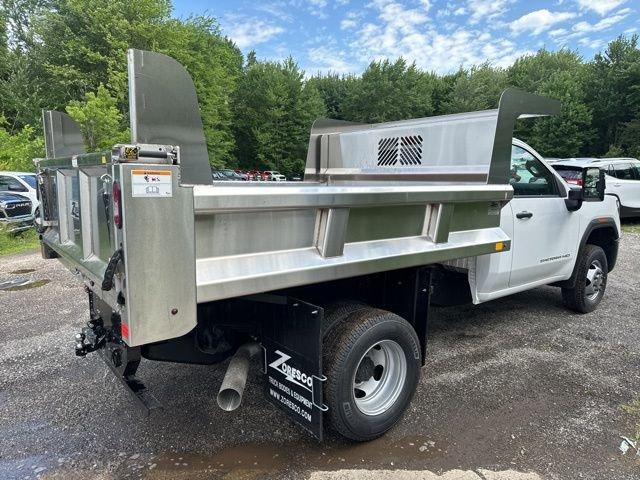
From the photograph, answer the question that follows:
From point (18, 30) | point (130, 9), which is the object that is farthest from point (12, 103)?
point (18, 30)

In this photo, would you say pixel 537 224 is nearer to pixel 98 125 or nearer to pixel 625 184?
pixel 625 184

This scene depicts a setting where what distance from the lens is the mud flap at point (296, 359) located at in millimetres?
2365

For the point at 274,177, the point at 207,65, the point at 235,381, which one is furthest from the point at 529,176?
the point at 207,65

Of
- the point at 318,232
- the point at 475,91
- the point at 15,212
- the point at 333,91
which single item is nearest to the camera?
the point at 318,232

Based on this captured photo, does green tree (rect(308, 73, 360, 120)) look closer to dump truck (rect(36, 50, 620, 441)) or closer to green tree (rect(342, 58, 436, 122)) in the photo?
green tree (rect(342, 58, 436, 122))

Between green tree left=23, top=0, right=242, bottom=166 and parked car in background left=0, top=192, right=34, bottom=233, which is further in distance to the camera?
green tree left=23, top=0, right=242, bottom=166

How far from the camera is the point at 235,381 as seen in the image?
7.91 feet

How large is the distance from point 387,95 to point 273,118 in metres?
13.1

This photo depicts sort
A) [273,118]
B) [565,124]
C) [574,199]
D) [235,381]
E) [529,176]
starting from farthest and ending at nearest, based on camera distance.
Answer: [273,118], [565,124], [574,199], [529,176], [235,381]

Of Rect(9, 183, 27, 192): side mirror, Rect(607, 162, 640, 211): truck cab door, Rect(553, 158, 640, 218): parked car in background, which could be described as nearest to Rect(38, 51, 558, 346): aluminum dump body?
Rect(9, 183, 27, 192): side mirror

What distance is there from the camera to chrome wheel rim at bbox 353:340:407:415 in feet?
9.17

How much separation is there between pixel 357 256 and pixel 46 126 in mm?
2684

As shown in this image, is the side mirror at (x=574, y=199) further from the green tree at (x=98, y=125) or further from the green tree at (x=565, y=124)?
the green tree at (x=565, y=124)

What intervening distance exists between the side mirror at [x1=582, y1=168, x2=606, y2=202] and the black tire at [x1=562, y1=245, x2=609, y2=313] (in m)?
0.71
